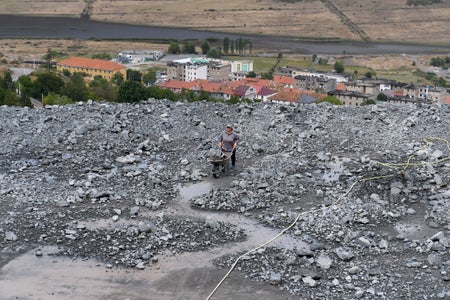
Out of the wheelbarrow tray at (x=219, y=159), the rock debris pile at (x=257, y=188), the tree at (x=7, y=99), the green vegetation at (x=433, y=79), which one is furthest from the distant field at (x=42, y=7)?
the wheelbarrow tray at (x=219, y=159)

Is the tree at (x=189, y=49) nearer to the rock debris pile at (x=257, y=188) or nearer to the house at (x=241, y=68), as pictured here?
the house at (x=241, y=68)

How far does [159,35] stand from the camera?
9150 centimetres

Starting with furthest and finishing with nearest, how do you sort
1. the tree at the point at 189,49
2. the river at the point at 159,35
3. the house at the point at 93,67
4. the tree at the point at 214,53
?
the river at the point at 159,35
the tree at the point at 189,49
the tree at the point at 214,53
the house at the point at 93,67

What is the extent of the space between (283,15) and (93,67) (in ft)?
155

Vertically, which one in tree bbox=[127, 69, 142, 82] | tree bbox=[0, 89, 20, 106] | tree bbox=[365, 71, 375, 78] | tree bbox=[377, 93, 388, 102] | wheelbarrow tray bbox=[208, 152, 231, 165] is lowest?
tree bbox=[365, 71, 375, 78]

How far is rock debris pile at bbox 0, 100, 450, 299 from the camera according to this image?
914cm

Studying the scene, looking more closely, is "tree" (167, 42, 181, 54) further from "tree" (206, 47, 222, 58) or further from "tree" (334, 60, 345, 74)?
"tree" (334, 60, 345, 74)

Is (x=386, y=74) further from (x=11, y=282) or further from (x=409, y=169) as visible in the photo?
(x=11, y=282)

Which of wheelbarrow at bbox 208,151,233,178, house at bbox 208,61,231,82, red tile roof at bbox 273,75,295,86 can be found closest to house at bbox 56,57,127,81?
house at bbox 208,61,231,82

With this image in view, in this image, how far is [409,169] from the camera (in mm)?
11953

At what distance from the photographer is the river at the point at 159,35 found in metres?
83.8

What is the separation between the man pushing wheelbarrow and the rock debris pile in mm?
198

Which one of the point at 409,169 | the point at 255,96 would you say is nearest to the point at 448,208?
the point at 409,169

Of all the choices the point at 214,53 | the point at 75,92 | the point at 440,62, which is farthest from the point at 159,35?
the point at 75,92
